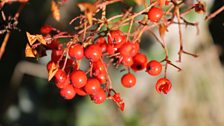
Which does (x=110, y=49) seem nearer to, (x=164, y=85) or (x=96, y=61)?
(x=96, y=61)

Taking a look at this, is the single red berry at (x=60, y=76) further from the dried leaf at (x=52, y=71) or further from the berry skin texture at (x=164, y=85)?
the berry skin texture at (x=164, y=85)

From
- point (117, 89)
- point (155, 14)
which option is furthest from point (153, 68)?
point (117, 89)

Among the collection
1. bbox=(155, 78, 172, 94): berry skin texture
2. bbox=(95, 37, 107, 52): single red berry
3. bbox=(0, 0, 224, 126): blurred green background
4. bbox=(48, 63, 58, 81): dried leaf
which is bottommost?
bbox=(0, 0, 224, 126): blurred green background

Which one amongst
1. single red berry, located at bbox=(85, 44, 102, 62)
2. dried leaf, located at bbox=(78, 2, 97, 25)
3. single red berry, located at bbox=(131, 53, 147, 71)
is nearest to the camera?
dried leaf, located at bbox=(78, 2, 97, 25)

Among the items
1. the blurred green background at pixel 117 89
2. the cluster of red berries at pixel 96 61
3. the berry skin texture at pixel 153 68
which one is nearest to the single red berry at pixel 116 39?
the cluster of red berries at pixel 96 61

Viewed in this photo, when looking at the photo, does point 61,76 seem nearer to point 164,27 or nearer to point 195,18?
point 164,27

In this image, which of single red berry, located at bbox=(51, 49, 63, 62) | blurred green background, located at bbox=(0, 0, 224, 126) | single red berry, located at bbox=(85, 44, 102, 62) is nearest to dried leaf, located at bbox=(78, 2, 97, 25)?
single red berry, located at bbox=(85, 44, 102, 62)

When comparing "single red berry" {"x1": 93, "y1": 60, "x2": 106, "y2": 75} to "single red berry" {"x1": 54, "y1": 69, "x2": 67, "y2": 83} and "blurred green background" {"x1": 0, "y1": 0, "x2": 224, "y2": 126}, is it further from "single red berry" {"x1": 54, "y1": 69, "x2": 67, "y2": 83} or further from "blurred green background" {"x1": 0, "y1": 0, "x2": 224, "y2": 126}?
"blurred green background" {"x1": 0, "y1": 0, "x2": 224, "y2": 126}
